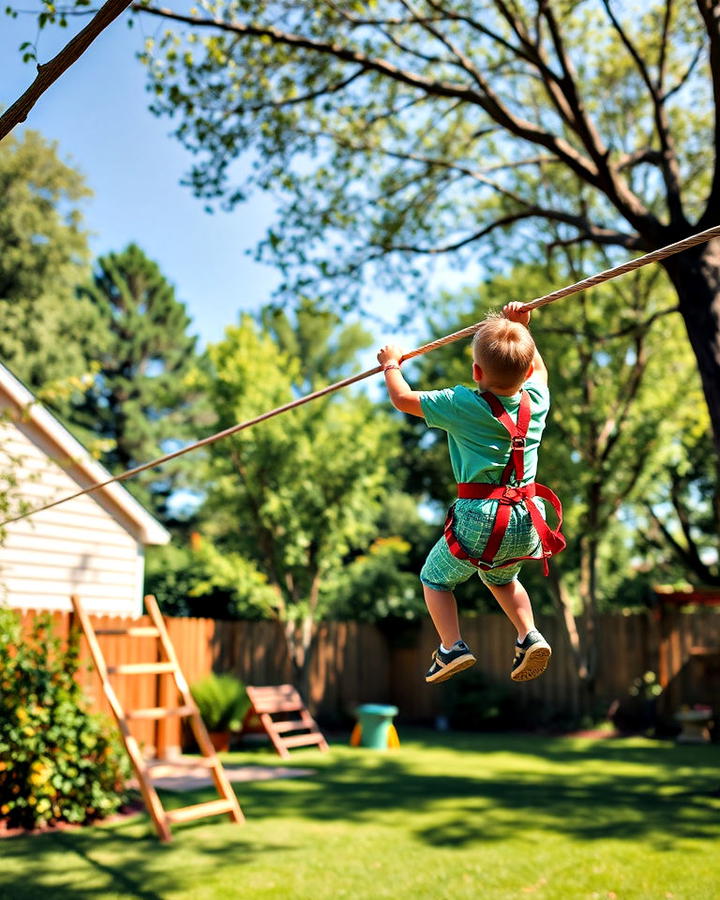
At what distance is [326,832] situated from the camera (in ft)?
23.6

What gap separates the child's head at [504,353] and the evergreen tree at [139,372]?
83.3ft

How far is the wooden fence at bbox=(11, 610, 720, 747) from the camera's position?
48.4 feet

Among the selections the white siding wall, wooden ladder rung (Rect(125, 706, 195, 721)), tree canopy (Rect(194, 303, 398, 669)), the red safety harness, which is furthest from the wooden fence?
the red safety harness

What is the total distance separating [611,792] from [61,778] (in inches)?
210

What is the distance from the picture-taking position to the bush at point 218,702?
1216cm

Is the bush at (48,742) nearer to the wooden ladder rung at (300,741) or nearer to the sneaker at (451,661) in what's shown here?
the wooden ladder rung at (300,741)

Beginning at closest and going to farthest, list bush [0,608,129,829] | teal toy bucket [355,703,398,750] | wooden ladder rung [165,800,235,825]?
wooden ladder rung [165,800,235,825]
bush [0,608,129,829]
teal toy bucket [355,703,398,750]

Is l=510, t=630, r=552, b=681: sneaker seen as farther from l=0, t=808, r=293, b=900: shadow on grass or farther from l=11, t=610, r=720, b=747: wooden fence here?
l=11, t=610, r=720, b=747: wooden fence

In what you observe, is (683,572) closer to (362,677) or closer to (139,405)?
(362,677)

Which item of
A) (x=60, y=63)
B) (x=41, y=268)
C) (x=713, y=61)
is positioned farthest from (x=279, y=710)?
(x=41, y=268)

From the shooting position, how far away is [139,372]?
29.4 m

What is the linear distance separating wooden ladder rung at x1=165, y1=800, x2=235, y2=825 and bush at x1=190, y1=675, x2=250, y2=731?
4512 millimetres

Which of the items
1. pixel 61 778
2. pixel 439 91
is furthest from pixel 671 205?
pixel 61 778

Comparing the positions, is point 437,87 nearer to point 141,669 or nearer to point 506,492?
point 141,669
